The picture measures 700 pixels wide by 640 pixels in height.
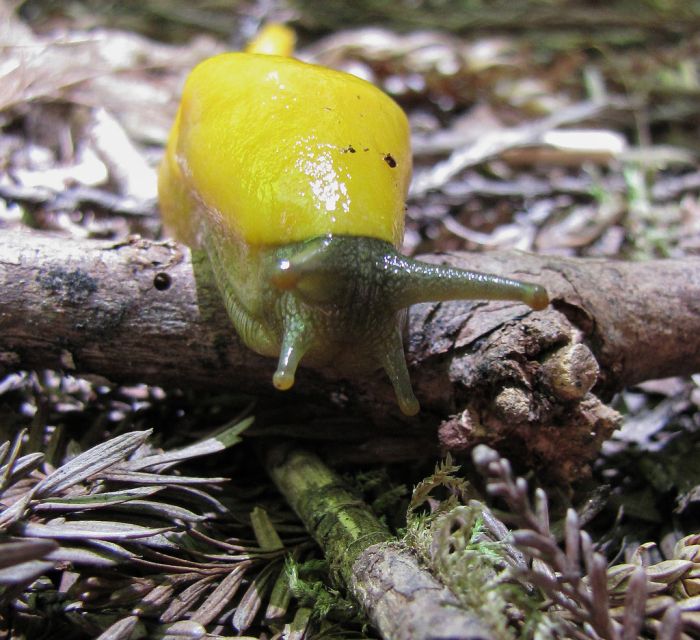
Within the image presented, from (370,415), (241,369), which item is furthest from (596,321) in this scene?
(241,369)

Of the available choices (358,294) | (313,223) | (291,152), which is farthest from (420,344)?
(291,152)

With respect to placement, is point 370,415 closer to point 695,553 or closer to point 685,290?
point 695,553

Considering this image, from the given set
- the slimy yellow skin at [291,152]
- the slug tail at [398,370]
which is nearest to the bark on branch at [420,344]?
the slug tail at [398,370]

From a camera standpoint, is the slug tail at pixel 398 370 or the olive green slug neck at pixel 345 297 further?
the slug tail at pixel 398 370

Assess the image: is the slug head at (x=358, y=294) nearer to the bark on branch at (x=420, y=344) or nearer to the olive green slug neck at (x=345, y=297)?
the olive green slug neck at (x=345, y=297)

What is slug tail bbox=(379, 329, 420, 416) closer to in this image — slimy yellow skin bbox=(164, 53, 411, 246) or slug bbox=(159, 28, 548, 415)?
slug bbox=(159, 28, 548, 415)

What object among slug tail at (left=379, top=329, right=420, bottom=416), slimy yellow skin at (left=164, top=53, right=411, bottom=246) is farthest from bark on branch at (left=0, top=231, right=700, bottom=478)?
slimy yellow skin at (left=164, top=53, right=411, bottom=246)

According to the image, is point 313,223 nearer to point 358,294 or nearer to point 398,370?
point 358,294

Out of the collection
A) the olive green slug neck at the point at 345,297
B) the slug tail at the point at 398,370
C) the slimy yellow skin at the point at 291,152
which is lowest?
the slug tail at the point at 398,370
